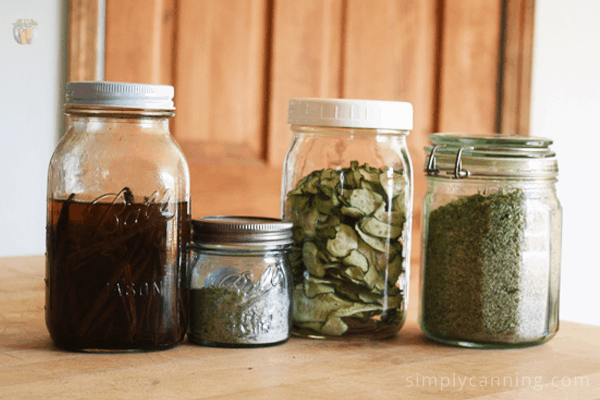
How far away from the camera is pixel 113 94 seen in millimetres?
599

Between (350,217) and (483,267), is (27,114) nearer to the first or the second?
(350,217)

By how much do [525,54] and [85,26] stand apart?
1268 millimetres

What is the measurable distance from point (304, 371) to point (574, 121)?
5.74ft

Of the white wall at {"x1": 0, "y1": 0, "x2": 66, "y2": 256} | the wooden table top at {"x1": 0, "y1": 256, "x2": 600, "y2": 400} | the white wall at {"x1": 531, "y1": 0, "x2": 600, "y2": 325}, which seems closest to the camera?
the wooden table top at {"x1": 0, "y1": 256, "x2": 600, "y2": 400}

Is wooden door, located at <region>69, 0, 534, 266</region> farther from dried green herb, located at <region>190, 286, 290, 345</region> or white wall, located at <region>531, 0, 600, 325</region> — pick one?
dried green herb, located at <region>190, 286, 290, 345</region>

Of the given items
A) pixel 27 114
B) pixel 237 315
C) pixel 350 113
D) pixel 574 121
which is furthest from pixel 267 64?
pixel 574 121

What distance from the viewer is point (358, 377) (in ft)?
1.88

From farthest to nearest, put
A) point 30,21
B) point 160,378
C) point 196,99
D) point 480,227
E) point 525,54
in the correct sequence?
point 525,54 → point 196,99 → point 30,21 → point 480,227 → point 160,378

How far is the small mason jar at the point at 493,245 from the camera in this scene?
0.67 meters

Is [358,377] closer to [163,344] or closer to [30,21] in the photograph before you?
[163,344]

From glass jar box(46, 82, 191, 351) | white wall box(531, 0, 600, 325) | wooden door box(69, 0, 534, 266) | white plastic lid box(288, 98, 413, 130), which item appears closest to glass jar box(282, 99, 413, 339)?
white plastic lid box(288, 98, 413, 130)

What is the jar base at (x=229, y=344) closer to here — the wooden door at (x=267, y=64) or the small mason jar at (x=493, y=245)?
the small mason jar at (x=493, y=245)

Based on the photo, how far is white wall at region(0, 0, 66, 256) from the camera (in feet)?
3.97

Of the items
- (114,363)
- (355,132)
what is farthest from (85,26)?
(114,363)
